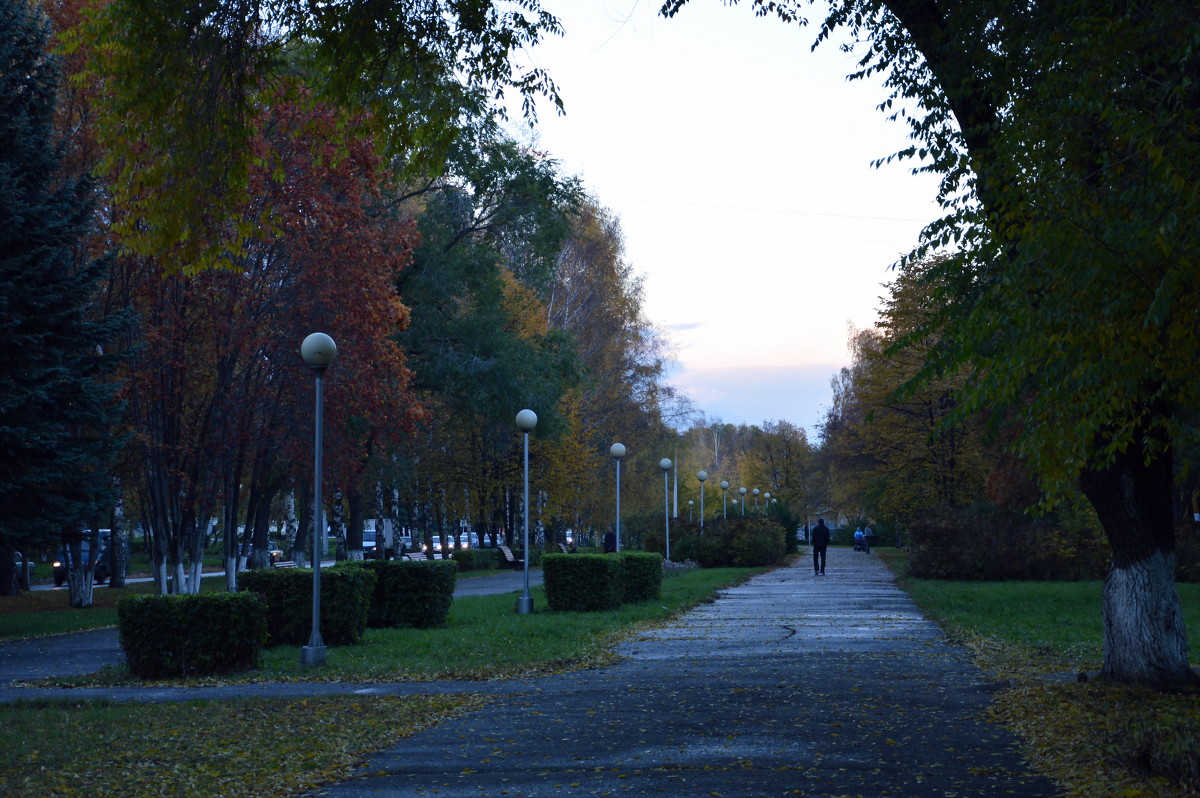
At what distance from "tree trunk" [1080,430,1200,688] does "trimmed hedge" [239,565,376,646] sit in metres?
8.88

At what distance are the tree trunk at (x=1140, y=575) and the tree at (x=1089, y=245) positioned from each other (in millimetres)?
12

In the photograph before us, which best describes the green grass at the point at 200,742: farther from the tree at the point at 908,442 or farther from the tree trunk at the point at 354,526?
the tree at the point at 908,442

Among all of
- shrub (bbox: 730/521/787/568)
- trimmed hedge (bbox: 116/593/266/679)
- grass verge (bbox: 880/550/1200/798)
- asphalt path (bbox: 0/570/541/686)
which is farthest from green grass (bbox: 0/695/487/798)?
shrub (bbox: 730/521/787/568)

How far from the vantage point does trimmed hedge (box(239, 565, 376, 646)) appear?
1499cm

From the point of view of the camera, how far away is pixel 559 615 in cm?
2052

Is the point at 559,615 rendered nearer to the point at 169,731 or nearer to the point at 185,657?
the point at 185,657

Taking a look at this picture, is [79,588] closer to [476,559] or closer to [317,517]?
[317,517]

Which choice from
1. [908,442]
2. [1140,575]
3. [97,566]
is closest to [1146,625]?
[1140,575]

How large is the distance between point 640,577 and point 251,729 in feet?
51.4

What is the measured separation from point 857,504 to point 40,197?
37359 millimetres

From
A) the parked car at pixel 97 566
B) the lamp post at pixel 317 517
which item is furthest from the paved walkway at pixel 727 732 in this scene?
the parked car at pixel 97 566

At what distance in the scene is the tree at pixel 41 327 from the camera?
18.1 metres

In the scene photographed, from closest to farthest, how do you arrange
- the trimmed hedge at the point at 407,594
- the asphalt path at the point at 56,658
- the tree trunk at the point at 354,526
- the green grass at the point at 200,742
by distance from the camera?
the green grass at the point at 200,742
the asphalt path at the point at 56,658
the trimmed hedge at the point at 407,594
the tree trunk at the point at 354,526

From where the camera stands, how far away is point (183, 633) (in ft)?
39.7
